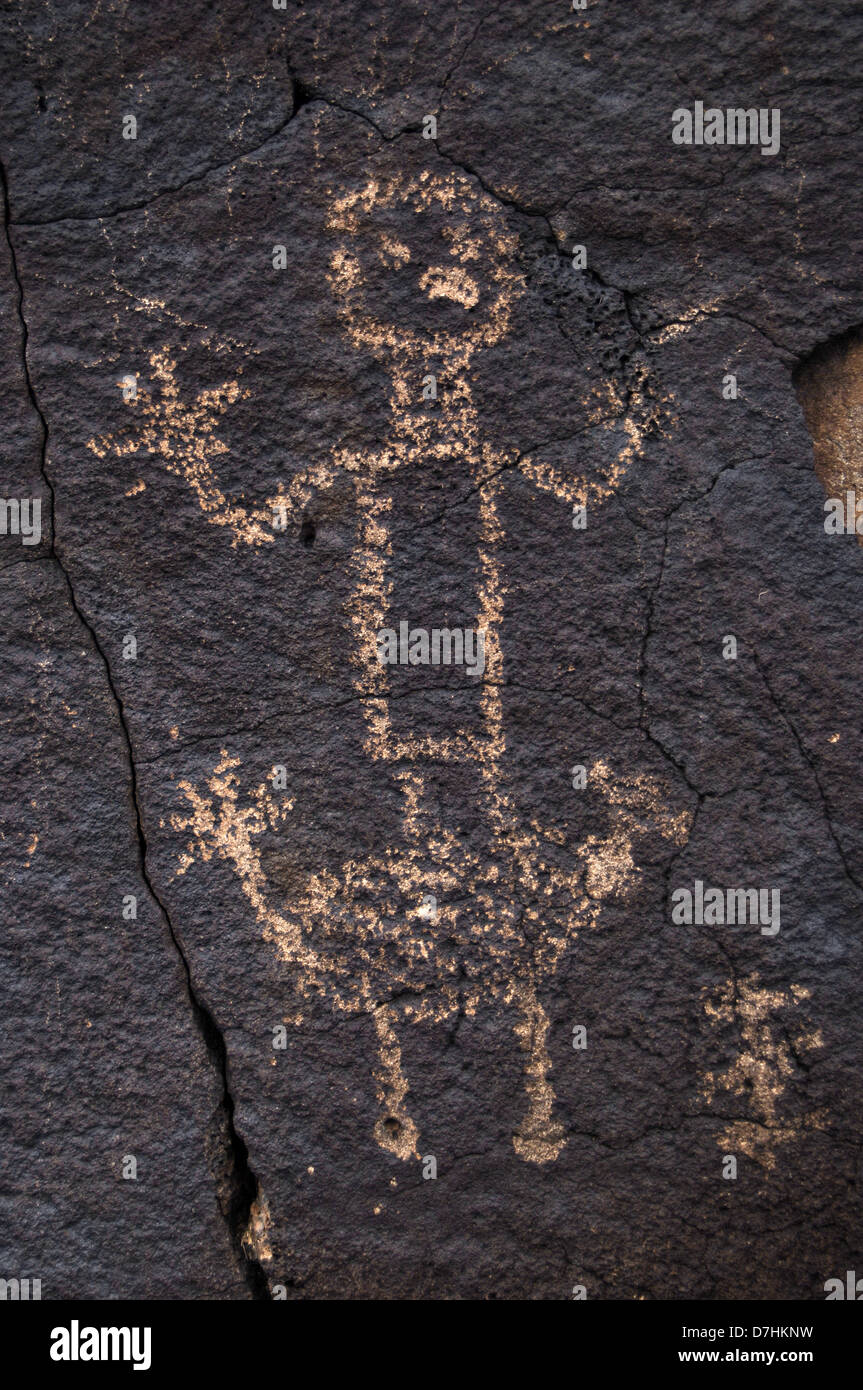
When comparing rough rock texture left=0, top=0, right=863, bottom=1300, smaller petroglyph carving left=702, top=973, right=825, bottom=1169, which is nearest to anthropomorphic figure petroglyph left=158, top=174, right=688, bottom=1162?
rough rock texture left=0, top=0, right=863, bottom=1300

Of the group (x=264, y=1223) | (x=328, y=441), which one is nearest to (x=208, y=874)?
(x=264, y=1223)

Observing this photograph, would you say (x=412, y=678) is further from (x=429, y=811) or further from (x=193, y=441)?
(x=193, y=441)

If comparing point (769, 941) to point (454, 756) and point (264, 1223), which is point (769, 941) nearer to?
point (454, 756)

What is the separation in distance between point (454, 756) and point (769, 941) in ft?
1.66

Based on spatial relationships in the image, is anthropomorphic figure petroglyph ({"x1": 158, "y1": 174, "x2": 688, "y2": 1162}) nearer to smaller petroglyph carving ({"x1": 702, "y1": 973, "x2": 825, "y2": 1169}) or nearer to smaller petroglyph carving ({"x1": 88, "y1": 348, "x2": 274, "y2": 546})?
smaller petroglyph carving ({"x1": 88, "y1": 348, "x2": 274, "y2": 546})

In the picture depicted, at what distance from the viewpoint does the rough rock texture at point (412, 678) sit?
1396 mm

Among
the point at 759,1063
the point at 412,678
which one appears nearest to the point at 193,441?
the point at 412,678

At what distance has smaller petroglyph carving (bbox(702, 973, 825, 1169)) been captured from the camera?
4.61ft

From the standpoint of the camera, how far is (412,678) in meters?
1.42

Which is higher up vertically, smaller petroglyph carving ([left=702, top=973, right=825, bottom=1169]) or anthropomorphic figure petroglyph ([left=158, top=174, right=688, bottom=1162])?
anthropomorphic figure petroglyph ([left=158, top=174, right=688, bottom=1162])

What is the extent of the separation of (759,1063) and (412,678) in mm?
721

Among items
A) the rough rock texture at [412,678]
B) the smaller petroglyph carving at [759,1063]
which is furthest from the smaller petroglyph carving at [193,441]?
the smaller petroglyph carving at [759,1063]

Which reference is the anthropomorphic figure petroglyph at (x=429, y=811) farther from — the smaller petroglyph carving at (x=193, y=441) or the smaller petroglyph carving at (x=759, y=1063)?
the smaller petroglyph carving at (x=759, y=1063)

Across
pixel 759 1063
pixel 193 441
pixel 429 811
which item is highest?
pixel 193 441
